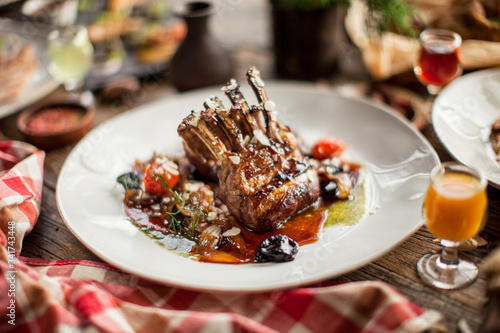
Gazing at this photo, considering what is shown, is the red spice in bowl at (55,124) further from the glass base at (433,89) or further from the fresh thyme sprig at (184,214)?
the glass base at (433,89)

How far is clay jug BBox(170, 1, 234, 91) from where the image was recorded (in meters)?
3.80

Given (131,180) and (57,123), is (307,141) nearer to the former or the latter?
(131,180)

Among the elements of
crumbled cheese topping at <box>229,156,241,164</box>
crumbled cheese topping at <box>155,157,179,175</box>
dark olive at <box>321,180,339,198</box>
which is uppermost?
crumbled cheese topping at <box>229,156,241,164</box>

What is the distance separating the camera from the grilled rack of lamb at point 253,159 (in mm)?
2432

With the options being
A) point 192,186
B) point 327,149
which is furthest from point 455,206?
point 192,186

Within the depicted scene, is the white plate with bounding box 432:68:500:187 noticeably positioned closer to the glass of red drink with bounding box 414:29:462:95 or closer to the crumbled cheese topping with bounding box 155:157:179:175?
the glass of red drink with bounding box 414:29:462:95

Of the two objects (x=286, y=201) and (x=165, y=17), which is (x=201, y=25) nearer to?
(x=165, y=17)

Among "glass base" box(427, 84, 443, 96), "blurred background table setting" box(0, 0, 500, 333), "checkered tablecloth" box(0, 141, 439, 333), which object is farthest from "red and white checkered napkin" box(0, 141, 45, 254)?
"glass base" box(427, 84, 443, 96)

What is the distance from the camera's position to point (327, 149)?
9.98 ft

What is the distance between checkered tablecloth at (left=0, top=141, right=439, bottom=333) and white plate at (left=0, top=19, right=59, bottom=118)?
174cm

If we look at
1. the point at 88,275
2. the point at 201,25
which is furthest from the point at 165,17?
the point at 88,275

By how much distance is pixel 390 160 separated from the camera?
9.50ft

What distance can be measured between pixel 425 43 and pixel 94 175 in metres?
2.52

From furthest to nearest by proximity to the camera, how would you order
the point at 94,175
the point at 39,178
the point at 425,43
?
the point at 425,43
the point at 94,175
the point at 39,178
